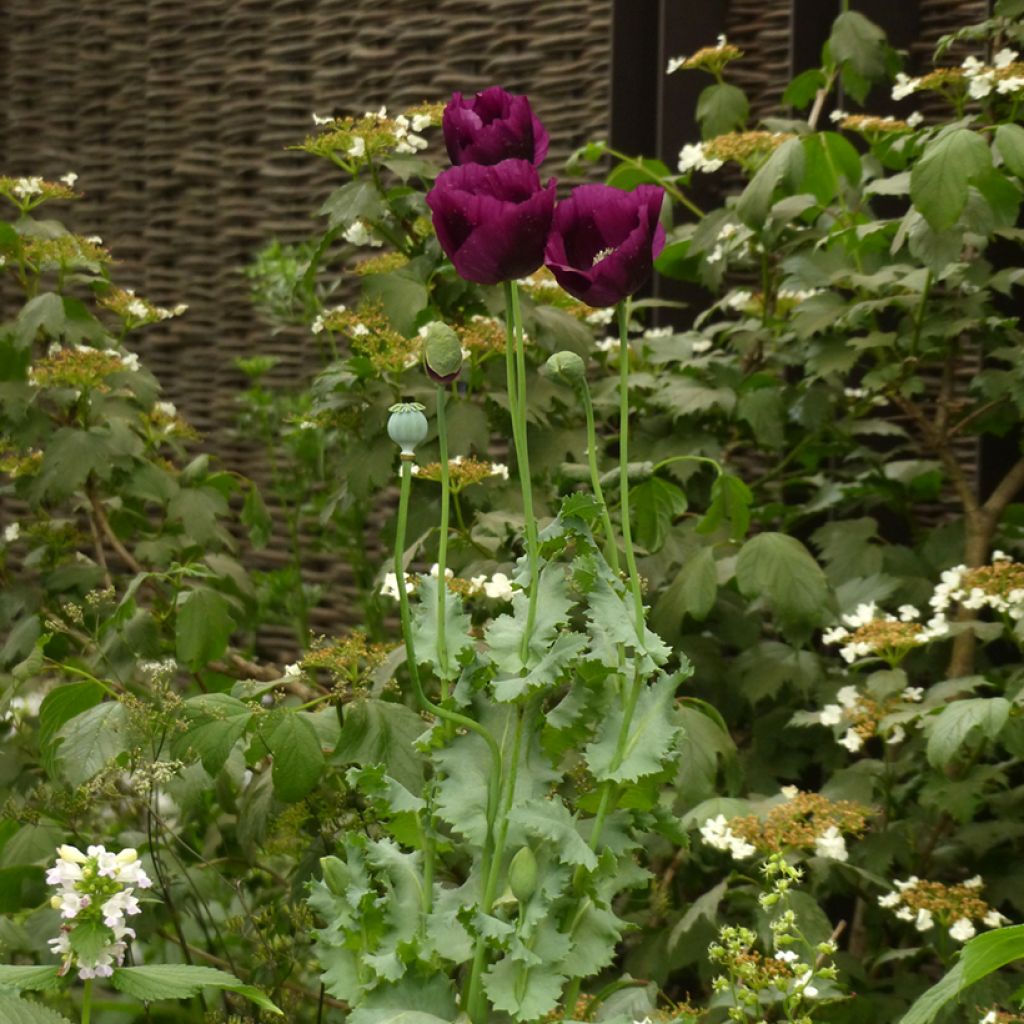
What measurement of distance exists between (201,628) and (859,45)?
107 cm

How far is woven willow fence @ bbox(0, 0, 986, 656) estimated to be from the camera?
2426 millimetres

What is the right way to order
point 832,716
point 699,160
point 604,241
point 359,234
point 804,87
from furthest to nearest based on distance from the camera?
point 804,87 → point 699,160 → point 359,234 → point 832,716 → point 604,241

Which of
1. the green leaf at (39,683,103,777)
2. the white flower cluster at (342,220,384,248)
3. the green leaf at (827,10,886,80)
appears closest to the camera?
the green leaf at (39,683,103,777)

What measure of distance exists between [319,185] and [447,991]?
221cm

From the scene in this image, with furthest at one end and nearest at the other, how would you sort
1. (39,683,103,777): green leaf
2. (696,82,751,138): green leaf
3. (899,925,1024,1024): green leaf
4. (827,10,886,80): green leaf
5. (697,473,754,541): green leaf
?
(696,82,751,138): green leaf → (827,10,886,80): green leaf → (697,473,754,541): green leaf → (39,683,103,777): green leaf → (899,925,1024,1024): green leaf

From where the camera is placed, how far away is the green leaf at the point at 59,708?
1.32 metres

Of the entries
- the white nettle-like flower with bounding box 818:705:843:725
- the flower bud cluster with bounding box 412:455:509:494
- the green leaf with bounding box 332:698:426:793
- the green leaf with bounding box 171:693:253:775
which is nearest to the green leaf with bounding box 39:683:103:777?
the green leaf with bounding box 171:693:253:775

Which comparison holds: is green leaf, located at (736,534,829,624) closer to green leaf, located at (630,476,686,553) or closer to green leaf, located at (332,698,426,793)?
green leaf, located at (630,476,686,553)

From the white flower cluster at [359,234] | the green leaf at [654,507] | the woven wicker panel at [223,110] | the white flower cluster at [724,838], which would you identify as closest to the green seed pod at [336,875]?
the white flower cluster at [724,838]

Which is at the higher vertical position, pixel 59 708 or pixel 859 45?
pixel 859 45

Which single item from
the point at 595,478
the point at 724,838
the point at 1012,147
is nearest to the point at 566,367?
the point at 595,478

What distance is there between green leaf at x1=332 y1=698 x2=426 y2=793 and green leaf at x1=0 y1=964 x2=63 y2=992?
383mm

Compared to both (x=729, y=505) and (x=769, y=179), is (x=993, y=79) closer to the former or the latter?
(x=769, y=179)

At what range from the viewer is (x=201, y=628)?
5.08 feet
